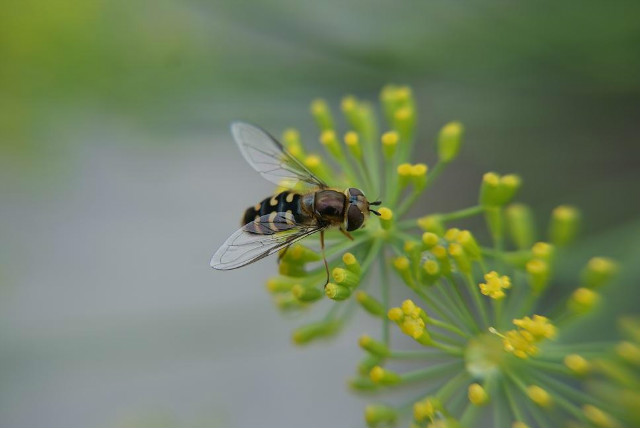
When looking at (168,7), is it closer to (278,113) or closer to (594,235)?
(278,113)

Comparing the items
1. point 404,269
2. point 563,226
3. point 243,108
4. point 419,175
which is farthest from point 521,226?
point 243,108

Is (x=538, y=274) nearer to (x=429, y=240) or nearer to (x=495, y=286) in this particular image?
(x=495, y=286)

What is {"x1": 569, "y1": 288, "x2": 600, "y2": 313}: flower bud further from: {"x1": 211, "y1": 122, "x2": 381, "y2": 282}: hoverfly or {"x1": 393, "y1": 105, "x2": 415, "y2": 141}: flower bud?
{"x1": 393, "y1": 105, "x2": 415, "y2": 141}: flower bud

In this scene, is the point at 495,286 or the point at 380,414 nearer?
the point at 495,286

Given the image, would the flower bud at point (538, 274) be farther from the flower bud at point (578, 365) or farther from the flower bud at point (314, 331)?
the flower bud at point (314, 331)

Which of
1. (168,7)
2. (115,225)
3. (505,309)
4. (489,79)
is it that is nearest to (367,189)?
(505,309)
